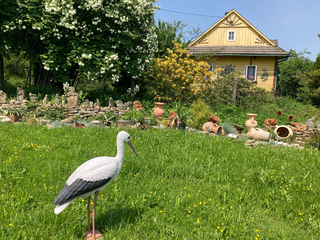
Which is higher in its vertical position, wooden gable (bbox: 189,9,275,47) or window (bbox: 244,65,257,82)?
wooden gable (bbox: 189,9,275,47)

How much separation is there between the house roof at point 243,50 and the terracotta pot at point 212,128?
1150cm

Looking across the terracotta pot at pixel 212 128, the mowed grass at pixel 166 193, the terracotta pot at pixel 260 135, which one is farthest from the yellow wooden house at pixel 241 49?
the mowed grass at pixel 166 193

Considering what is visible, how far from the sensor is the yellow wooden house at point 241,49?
18797mm

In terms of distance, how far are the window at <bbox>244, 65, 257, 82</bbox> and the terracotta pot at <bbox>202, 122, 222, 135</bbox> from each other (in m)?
12.5

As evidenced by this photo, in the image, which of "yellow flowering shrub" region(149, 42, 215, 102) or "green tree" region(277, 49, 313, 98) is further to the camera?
"green tree" region(277, 49, 313, 98)

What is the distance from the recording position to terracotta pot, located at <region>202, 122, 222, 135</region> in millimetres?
8469

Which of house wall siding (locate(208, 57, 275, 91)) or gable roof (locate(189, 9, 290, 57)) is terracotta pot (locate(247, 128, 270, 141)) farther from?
house wall siding (locate(208, 57, 275, 91))

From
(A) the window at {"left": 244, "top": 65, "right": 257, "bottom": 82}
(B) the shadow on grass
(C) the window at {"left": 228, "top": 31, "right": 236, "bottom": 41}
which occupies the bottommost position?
(B) the shadow on grass

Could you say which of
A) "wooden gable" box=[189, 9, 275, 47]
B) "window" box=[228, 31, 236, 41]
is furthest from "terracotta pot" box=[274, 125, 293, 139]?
"window" box=[228, 31, 236, 41]

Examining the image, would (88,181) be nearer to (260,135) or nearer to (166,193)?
(166,193)

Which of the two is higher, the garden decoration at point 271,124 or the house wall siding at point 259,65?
the house wall siding at point 259,65

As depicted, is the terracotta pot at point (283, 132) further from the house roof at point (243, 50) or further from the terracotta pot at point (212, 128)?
the house roof at point (243, 50)

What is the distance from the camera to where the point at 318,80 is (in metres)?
16.0

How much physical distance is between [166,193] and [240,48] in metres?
18.6
